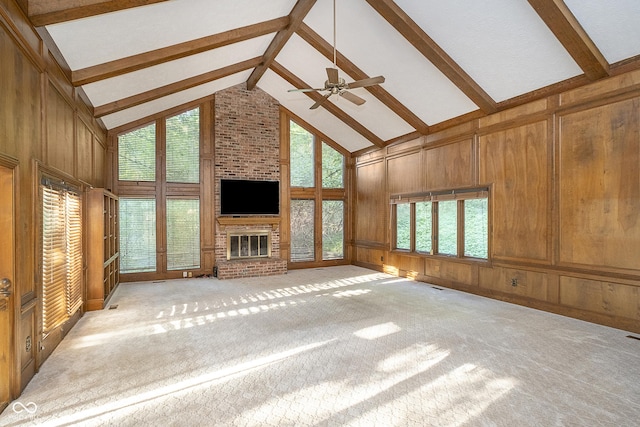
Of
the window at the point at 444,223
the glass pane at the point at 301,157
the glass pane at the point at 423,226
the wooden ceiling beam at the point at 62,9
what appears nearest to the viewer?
the wooden ceiling beam at the point at 62,9

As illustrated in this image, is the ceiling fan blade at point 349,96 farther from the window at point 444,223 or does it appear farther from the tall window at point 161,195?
the tall window at point 161,195

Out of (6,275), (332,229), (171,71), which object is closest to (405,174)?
(332,229)

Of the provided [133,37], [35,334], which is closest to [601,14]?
[133,37]

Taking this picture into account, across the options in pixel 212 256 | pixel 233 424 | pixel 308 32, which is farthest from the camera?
pixel 212 256

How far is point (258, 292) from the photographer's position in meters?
5.91

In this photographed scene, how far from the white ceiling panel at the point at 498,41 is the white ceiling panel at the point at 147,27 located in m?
2.20

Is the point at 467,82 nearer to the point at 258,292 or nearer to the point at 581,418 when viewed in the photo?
the point at 581,418

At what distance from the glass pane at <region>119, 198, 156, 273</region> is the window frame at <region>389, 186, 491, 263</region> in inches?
212

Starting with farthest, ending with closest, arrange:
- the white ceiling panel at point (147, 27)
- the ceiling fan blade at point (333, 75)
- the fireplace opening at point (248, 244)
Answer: the fireplace opening at point (248, 244)
the ceiling fan blade at point (333, 75)
the white ceiling panel at point (147, 27)

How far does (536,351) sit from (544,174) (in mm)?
2631

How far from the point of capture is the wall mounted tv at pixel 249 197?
7.57 meters

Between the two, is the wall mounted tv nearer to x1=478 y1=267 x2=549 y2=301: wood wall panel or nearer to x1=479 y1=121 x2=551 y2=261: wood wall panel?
x1=479 y1=121 x2=551 y2=261: wood wall panel

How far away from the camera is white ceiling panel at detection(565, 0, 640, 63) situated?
3.35 meters

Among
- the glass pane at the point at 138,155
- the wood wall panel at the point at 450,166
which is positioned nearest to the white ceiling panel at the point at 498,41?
the wood wall panel at the point at 450,166
